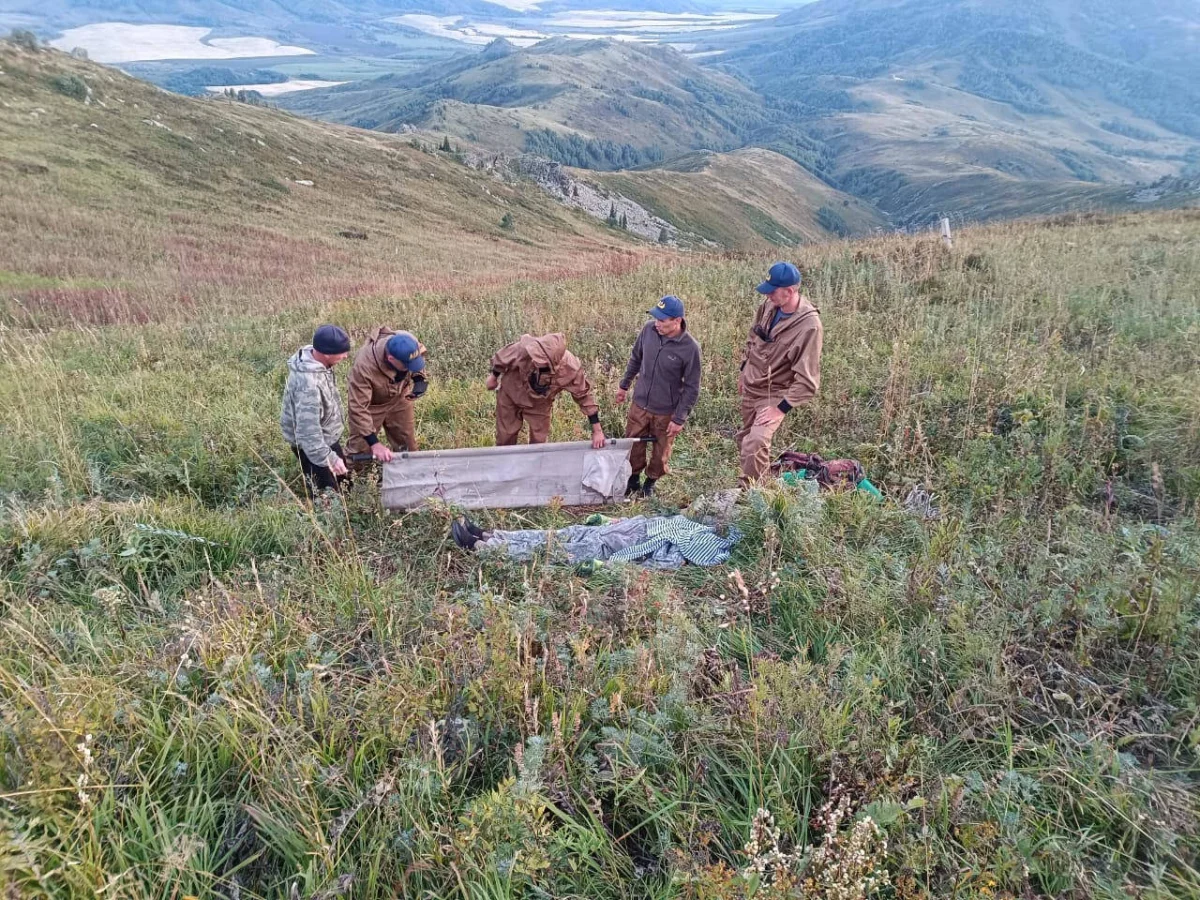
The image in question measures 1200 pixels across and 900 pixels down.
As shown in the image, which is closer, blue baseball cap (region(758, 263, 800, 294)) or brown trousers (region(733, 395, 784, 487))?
blue baseball cap (region(758, 263, 800, 294))

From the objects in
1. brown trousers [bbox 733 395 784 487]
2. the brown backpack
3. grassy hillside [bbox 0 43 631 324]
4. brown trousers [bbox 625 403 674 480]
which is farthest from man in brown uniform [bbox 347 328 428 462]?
grassy hillside [bbox 0 43 631 324]

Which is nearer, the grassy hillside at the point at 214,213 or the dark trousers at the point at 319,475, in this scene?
the dark trousers at the point at 319,475

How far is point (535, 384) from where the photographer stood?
5570mm

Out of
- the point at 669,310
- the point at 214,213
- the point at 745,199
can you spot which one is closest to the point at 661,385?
the point at 669,310

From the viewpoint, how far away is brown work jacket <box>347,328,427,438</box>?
196 inches

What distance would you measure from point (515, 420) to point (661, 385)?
1.39 meters

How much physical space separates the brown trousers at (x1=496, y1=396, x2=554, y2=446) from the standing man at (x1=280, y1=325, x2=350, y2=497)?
1.48 metres

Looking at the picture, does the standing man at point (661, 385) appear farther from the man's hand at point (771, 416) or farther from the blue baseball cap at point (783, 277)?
the blue baseball cap at point (783, 277)

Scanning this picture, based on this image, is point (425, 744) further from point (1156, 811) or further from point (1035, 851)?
point (1156, 811)

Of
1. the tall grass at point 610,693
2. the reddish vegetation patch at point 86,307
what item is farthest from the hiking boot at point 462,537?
the reddish vegetation patch at point 86,307

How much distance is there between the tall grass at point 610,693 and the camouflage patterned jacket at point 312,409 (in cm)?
43

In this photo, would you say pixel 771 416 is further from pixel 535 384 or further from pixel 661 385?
pixel 535 384

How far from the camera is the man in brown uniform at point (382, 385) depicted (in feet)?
15.8

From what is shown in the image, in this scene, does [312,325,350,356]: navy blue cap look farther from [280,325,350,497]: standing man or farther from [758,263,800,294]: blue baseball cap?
[758,263,800,294]: blue baseball cap
